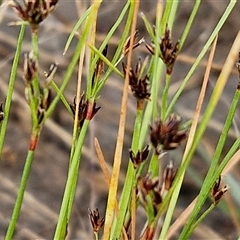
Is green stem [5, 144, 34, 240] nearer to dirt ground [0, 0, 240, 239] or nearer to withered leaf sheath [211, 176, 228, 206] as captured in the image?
withered leaf sheath [211, 176, 228, 206]

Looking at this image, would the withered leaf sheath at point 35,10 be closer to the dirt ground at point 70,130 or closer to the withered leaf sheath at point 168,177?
the withered leaf sheath at point 168,177

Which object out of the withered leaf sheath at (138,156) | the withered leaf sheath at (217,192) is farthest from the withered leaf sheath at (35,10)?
the withered leaf sheath at (217,192)

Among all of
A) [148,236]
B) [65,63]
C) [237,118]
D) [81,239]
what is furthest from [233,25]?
→ [148,236]

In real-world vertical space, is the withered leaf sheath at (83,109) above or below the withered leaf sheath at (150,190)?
above

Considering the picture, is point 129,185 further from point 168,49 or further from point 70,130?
point 70,130

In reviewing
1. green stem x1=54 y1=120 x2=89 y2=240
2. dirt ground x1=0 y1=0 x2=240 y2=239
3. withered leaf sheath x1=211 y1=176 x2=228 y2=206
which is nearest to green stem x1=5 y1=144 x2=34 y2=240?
green stem x1=54 y1=120 x2=89 y2=240

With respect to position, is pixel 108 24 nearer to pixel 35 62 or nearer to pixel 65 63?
pixel 65 63
